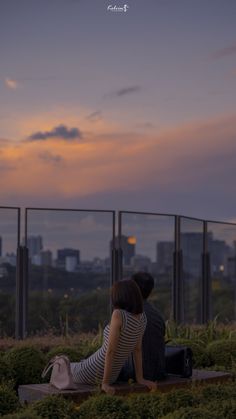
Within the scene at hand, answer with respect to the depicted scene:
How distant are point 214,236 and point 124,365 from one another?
433 inches

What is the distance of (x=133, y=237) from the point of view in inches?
714

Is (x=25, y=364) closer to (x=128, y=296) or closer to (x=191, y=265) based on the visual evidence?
(x=128, y=296)

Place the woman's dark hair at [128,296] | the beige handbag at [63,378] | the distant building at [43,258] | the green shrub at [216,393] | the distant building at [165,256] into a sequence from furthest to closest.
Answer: the distant building at [165,256] → the distant building at [43,258] → the woman's dark hair at [128,296] → the beige handbag at [63,378] → the green shrub at [216,393]

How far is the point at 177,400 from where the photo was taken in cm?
782

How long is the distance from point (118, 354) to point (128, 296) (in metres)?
0.65

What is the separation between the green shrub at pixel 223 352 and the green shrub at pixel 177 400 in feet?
15.2

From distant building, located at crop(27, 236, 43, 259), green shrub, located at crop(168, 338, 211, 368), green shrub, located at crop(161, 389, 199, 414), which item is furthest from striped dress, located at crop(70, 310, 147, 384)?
distant building, located at crop(27, 236, 43, 259)

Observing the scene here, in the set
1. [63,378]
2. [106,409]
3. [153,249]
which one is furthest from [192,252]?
[106,409]

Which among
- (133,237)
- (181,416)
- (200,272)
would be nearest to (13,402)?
(181,416)

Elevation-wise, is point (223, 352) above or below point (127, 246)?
below

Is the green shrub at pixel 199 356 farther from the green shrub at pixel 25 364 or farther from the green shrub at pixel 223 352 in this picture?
the green shrub at pixel 25 364

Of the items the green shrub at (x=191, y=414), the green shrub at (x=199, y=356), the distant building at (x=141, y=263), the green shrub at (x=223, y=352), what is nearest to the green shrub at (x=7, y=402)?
the green shrub at (x=191, y=414)

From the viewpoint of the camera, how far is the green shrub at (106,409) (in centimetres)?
744

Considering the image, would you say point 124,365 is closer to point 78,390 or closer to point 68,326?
point 78,390
